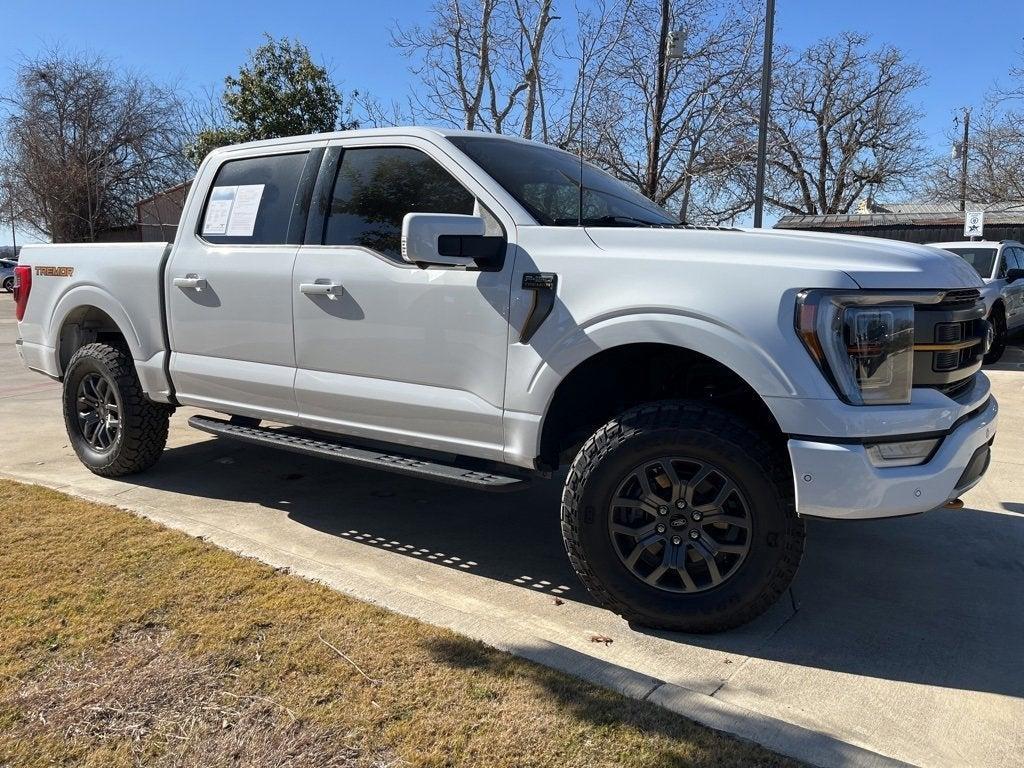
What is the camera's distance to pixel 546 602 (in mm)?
3535

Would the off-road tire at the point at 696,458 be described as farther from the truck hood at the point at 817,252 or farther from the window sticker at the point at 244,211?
the window sticker at the point at 244,211

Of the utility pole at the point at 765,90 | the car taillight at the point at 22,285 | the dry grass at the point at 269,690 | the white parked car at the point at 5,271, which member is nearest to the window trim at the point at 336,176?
the dry grass at the point at 269,690

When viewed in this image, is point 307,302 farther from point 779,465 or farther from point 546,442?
point 779,465

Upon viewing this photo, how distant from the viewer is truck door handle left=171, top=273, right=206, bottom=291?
4.46m

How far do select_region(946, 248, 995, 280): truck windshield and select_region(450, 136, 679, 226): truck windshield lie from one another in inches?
362

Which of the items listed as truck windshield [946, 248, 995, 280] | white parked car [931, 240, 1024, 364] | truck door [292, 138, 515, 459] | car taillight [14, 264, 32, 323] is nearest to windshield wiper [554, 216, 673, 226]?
truck door [292, 138, 515, 459]

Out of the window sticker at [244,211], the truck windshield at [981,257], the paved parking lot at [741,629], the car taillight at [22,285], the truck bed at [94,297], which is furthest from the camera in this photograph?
the truck windshield at [981,257]

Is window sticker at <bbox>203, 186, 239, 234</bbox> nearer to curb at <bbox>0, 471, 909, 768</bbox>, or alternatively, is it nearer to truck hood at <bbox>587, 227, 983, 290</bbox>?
curb at <bbox>0, 471, 909, 768</bbox>

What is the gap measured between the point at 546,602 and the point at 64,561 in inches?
87.8

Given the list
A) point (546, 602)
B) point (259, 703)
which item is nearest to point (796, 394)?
point (546, 602)

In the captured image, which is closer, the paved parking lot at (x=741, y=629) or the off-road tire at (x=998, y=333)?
the paved parking lot at (x=741, y=629)

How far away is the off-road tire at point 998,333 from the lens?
11203 millimetres

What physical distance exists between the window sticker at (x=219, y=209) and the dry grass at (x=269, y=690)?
2001 mm

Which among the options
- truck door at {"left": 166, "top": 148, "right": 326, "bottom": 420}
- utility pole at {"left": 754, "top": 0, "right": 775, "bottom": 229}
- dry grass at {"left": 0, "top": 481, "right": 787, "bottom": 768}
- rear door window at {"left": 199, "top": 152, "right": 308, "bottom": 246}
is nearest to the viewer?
dry grass at {"left": 0, "top": 481, "right": 787, "bottom": 768}
